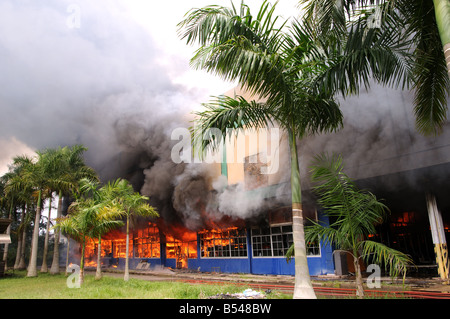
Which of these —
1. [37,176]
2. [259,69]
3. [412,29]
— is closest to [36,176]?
[37,176]

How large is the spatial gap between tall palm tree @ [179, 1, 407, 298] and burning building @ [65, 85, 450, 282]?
6894 mm

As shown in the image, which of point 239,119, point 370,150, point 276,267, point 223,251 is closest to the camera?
point 239,119

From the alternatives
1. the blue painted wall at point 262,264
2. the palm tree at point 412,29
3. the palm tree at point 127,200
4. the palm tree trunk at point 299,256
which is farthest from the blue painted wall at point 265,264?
the palm tree at point 412,29

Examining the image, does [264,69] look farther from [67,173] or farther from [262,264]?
[67,173]

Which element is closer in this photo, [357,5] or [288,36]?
[357,5]

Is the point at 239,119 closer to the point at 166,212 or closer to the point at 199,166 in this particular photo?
the point at 199,166

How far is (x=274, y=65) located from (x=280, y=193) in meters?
11.0

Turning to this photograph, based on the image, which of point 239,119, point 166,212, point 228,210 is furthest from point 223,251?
point 239,119

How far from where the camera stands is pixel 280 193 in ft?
53.8

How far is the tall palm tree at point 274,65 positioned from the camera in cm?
634

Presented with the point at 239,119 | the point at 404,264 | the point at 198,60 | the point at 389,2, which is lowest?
Result: the point at 404,264

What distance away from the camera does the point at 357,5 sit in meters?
6.34

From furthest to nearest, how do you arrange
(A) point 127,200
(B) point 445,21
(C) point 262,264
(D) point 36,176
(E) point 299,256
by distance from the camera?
(D) point 36,176
(C) point 262,264
(A) point 127,200
(E) point 299,256
(B) point 445,21
